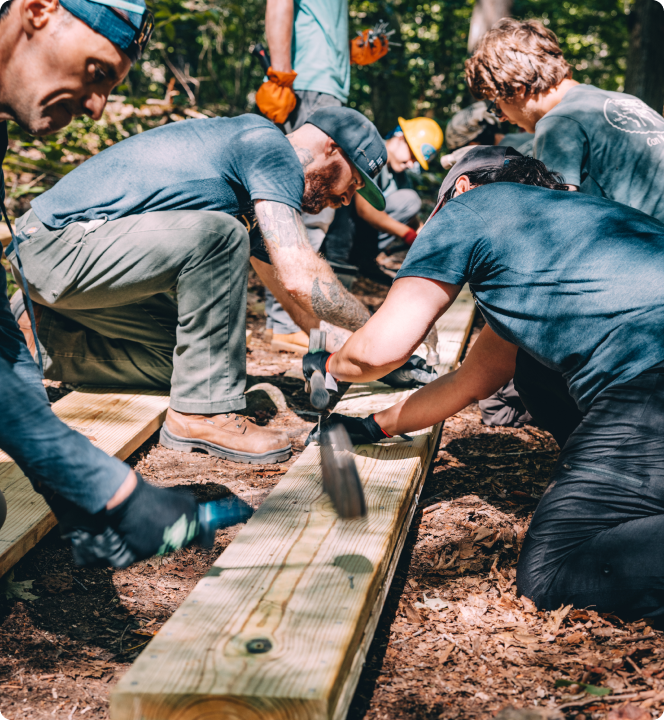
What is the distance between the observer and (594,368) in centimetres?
195

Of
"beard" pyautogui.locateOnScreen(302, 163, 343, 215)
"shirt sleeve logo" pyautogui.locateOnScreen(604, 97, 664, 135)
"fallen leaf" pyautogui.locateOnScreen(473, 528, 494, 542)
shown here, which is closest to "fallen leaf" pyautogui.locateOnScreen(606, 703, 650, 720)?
"fallen leaf" pyautogui.locateOnScreen(473, 528, 494, 542)

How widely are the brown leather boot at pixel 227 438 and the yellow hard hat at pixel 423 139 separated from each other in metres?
3.58

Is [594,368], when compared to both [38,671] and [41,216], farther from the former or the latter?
[41,216]

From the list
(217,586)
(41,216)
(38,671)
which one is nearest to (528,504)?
(217,586)

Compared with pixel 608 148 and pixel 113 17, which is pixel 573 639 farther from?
pixel 608 148

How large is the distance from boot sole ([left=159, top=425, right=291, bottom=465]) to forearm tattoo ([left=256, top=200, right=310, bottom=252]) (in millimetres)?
949

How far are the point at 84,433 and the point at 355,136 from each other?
1889 mm

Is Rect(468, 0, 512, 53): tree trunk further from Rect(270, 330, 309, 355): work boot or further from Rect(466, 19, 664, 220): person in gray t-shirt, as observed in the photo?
Rect(270, 330, 309, 355): work boot

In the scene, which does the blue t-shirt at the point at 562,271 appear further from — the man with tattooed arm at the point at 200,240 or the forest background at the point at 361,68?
the forest background at the point at 361,68

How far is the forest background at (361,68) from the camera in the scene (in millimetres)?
7109

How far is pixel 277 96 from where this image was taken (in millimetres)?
4449

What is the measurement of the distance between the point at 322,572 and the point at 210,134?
2.13 m

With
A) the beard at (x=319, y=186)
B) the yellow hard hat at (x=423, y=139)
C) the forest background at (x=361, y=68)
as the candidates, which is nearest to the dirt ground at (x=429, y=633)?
the beard at (x=319, y=186)

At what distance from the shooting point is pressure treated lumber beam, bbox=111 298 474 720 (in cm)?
131
